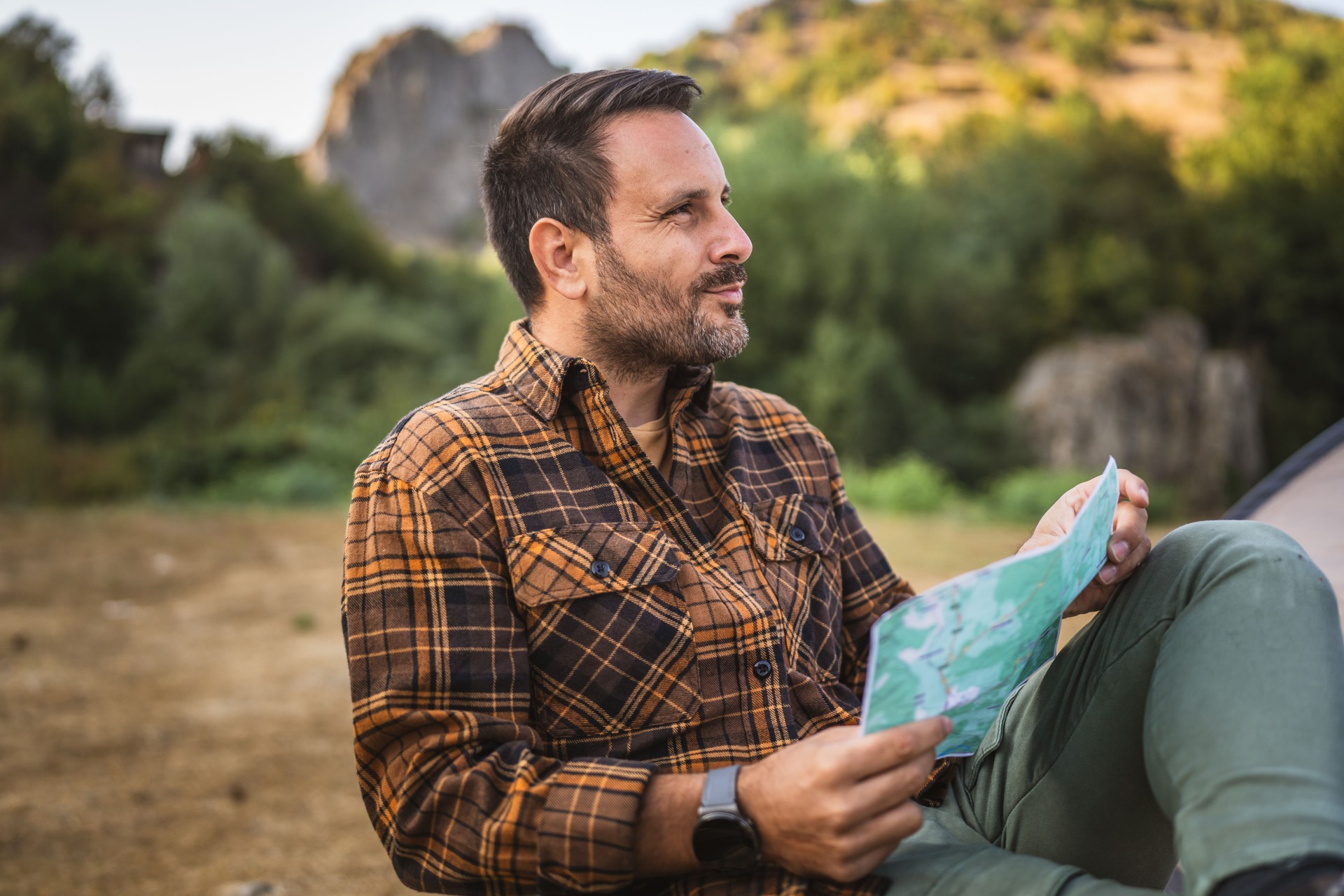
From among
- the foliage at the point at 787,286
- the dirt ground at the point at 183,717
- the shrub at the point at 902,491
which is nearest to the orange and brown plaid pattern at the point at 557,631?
the dirt ground at the point at 183,717

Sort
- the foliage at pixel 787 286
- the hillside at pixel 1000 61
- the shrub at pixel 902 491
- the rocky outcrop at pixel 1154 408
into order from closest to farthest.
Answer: the shrub at pixel 902 491
the foliage at pixel 787 286
the rocky outcrop at pixel 1154 408
the hillside at pixel 1000 61

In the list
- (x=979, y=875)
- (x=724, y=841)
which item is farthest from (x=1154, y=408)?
(x=724, y=841)

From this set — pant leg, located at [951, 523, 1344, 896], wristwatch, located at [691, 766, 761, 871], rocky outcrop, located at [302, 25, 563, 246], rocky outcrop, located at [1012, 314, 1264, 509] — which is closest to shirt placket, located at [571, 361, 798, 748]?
wristwatch, located at [691, 766, 761, 871]

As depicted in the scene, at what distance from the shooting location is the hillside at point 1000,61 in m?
29.1

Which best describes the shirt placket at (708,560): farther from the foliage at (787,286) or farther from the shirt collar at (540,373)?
the foliage at (787,286)

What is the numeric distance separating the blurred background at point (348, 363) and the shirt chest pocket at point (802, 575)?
89 cm

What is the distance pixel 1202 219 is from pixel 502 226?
72.2ft

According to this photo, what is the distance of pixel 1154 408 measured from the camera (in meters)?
17.0

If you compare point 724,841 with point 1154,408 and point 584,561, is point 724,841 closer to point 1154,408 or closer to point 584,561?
point 584,561

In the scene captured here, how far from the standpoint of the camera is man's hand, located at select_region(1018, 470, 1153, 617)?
4.35 ft

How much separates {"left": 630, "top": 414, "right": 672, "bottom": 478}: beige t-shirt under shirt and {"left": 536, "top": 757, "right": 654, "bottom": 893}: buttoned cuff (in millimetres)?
620

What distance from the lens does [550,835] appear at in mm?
1094

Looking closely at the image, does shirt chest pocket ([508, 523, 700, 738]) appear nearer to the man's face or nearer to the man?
the man

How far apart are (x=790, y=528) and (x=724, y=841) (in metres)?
0.58
